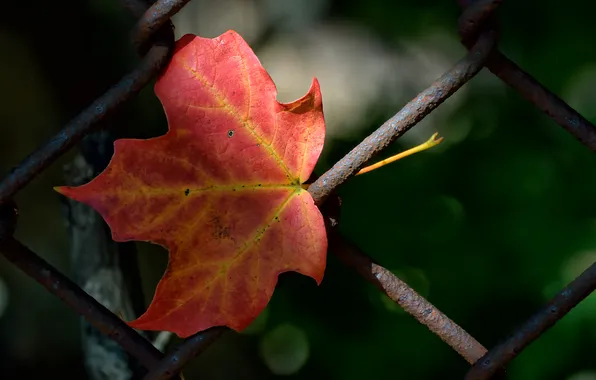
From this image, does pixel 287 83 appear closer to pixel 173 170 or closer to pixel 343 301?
pixel 343 301

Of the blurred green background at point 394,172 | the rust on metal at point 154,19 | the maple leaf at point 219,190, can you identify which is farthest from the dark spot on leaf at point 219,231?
the blurred green background at point 394,172

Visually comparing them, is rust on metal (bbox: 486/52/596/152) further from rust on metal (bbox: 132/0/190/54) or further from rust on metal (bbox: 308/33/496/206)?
rust on metal (bbox: 132/0/190/54)

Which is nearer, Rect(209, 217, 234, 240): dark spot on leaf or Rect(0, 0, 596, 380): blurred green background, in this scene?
Rect(209, 217, 234, 240): dark spot on leaf

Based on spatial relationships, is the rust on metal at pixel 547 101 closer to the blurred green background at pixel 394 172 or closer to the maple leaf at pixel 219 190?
the maple leaf at pixel 219 190

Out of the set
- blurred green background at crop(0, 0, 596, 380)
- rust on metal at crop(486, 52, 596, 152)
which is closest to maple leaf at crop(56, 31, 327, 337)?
rust on metal at crop(486, 52, 596, 152)

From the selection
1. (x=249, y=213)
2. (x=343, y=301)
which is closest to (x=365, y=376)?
(x=343, y=301)

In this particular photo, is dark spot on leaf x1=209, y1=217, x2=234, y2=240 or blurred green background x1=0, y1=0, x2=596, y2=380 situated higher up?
dark spot on leaf x1=209, y1=217, x2=234, y2=240
